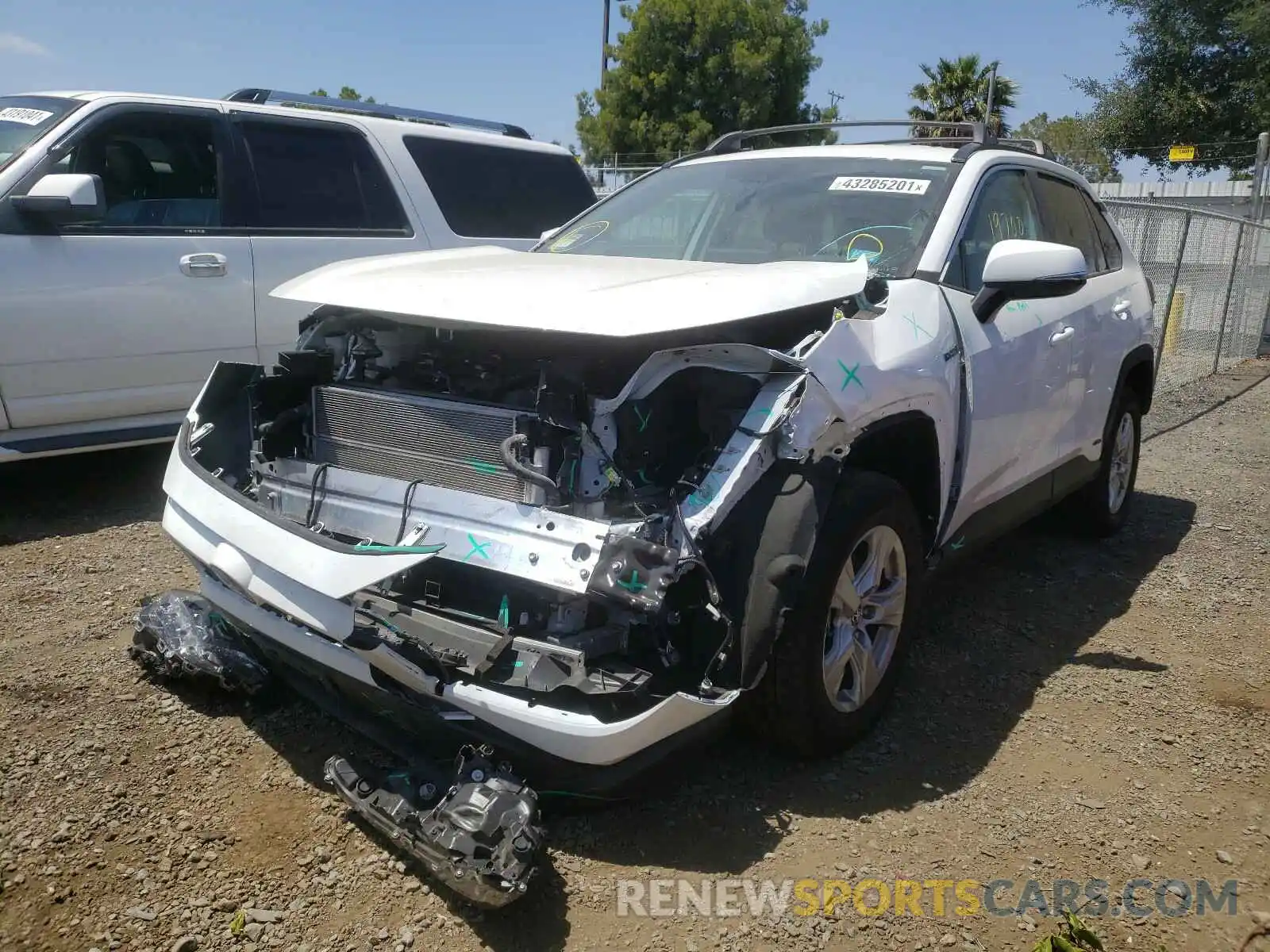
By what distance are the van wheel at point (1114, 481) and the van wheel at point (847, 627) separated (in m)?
2.48

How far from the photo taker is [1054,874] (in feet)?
8.78

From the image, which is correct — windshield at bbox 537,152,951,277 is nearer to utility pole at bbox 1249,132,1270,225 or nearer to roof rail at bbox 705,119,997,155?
roof rail at bbox 705,119,997,155

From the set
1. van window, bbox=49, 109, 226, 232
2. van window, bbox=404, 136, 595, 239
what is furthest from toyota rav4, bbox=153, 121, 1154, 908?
van window, bbox=404, 136, 595, 239

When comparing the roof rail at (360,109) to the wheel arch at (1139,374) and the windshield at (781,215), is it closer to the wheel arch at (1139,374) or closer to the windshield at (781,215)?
the windshield at (781,215)

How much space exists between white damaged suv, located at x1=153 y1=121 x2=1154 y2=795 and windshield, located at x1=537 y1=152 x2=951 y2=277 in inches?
0.8

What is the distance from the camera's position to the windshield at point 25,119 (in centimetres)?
495

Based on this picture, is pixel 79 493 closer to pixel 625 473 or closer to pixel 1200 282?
pixel 625 473

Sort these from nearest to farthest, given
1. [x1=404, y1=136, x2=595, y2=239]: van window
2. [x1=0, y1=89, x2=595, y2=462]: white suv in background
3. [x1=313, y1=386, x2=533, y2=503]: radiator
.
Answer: [x1=313, y1=386, x2=533, y2=503]: radiator → [x1=0, y1=89, x2=595, y2=462]: white suv in background → [x1=404, y1=136, x2=595, y2=239]: van window

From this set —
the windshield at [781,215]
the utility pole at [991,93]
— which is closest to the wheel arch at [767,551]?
the windshield at [781,215]

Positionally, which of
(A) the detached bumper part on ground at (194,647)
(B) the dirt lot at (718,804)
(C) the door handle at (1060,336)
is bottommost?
(B) the dirt lot at (718,804)

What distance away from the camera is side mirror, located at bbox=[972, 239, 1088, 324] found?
10.6ft

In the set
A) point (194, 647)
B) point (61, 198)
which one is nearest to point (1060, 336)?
point (194, 647)

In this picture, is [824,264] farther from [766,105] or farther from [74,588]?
[766,105]

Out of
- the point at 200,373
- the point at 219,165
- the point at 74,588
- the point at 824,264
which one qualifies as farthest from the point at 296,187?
the point at 824,264
